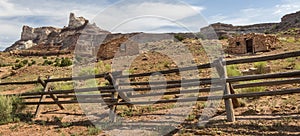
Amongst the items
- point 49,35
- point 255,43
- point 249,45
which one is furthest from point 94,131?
point 49,35

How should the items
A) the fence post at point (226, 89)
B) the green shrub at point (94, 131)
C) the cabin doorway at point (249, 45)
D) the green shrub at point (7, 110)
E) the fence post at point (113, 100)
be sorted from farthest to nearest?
1. the cabin doorway at point (249, 45)
2. the green shrub at point (7, 110)
3. the fence post at point (113, 100)
4. the green shrub at point (94, 131)
5. the fence post at point (226, 89)

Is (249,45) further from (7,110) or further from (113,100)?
(7,110)

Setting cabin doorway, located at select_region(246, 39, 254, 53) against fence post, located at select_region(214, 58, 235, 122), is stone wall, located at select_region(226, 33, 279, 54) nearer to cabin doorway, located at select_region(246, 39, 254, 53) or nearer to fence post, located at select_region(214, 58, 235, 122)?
cabin doorway, located at select_region(246, 39, 254, 53)

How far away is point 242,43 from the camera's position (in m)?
19.8

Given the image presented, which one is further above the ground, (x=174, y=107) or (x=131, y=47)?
(x=131, y=47)

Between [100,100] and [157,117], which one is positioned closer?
[157,117]

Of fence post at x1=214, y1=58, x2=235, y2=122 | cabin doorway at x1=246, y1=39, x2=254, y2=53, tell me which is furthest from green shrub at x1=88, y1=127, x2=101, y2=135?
cabin doorway at x1=246, y1=39, x2=254, y2=53

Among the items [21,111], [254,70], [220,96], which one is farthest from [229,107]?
[254,70]

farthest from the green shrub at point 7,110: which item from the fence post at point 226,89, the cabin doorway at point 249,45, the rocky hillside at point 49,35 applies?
the rocky hillside at point 49,35

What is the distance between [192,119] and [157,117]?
2.71ft

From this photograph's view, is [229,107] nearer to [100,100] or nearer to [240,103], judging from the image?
[240,103]

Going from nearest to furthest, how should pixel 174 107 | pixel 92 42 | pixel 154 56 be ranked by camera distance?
pixel 174 107
pixel 154 56
pixel 92 42

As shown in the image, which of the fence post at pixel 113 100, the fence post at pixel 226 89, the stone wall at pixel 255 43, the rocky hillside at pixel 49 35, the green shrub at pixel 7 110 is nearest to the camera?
the fence post at pixel 226 89

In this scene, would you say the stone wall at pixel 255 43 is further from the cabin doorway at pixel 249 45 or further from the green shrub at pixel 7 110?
the green shrub at pixel 7 110
